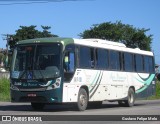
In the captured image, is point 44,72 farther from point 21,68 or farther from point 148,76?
point 148,76

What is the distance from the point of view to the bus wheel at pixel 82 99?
21.4 metres

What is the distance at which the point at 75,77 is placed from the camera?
2108 centimetres

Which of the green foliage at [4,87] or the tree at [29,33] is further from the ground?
the tree at [29,33]

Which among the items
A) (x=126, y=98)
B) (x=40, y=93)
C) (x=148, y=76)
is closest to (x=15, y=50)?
(x=40, y=93)

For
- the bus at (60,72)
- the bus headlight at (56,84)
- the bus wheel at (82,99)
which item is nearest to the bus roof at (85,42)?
the bus at (60,72)

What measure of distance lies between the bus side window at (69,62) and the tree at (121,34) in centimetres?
6581

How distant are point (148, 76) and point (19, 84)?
1127 cm

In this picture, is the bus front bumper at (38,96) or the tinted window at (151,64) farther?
the tinted window at (151,64)

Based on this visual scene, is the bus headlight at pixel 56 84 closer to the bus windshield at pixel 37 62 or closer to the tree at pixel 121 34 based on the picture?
the bus windshield at pixel 37 62

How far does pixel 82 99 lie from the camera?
2167cm

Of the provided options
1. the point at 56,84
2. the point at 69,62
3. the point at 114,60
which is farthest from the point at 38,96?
the point at 114,60

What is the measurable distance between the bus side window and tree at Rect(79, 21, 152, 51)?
216ft

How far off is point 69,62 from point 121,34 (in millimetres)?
67918

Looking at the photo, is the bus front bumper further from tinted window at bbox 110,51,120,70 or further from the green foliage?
the green foliage
